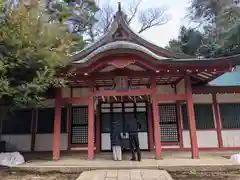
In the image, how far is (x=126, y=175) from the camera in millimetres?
4863

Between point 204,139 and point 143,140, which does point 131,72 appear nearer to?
point 143,140

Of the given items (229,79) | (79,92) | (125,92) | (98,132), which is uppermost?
(229,79)

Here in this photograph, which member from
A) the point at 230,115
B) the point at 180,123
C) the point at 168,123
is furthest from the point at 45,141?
the point at 230,115

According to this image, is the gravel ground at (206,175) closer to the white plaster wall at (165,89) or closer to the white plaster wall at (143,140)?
the white plaster wall at (143,140)

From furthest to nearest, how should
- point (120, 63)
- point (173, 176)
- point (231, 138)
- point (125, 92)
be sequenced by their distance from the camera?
1. point (231, 138)
2. point (125, 92)
3. point (120, 63)
4. point (173, 176)

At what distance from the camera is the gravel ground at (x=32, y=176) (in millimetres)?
5297

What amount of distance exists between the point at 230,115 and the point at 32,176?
7.80m

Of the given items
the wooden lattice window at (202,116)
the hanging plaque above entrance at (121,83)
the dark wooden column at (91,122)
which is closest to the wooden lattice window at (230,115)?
the wooden lattice window at (202,116)

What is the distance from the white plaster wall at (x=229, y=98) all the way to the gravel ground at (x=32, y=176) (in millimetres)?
6712

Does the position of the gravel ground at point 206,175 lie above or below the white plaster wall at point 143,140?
below

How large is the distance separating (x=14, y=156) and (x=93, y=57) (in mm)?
3746

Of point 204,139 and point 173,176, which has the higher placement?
point 204,139

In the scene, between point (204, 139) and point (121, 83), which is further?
point (204, 139)

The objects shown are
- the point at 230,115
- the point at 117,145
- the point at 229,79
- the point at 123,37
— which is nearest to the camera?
the point at 117,145
